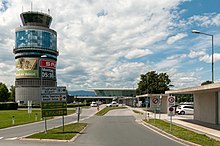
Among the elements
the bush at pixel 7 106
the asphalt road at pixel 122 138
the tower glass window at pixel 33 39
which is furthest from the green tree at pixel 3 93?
the asphalt road at pixel 122 138

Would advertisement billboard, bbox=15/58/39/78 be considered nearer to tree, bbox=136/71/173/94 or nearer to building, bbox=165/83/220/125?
tree, bbox=136/71/173/94

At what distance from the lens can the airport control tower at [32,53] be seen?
4646 inches

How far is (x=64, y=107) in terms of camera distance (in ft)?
71.8

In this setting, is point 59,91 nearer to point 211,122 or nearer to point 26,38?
point 211,122

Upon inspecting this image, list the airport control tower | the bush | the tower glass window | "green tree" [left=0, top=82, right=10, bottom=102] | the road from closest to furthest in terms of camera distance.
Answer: the road < the bush < the airport control tower < the tower glass window < "green tree" [left=0, top=82, right=10, bottom=102]

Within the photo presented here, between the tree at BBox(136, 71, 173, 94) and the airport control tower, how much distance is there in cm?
3704

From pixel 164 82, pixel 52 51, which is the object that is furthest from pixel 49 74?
pixel 164 82

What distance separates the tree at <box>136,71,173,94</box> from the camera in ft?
312

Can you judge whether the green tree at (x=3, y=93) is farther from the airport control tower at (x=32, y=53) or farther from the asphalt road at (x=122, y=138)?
the asphalt road at (x=122, y=138)

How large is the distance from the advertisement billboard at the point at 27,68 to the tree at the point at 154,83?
41.1 m

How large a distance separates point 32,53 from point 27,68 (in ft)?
19.1

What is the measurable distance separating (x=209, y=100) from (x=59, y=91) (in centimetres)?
1653

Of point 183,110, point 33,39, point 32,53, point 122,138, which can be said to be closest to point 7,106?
point 32,53

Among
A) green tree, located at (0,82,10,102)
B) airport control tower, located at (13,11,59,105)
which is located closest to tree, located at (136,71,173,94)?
airport control tower, located at (13,11,59,105)
